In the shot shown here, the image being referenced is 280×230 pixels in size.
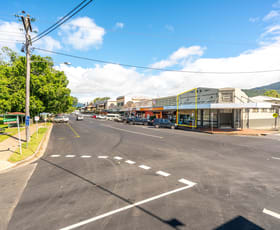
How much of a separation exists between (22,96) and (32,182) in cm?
2767

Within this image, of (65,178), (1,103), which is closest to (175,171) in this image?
(65,178)

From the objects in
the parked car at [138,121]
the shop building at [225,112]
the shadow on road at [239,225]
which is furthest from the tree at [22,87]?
the shadow on road at [239,225]

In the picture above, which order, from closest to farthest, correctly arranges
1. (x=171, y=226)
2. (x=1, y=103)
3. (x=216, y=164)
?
(x=171, y=226) → (x=216, y=164) → (x=1, y=103)

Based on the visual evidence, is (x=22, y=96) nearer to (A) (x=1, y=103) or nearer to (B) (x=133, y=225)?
(A) (x=1, y=103)

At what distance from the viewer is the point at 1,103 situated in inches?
1059

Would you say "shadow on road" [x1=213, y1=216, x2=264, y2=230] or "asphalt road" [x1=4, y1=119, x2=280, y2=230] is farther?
"asphalt road" [x1=4, y1=119, x2=280, y2=230]

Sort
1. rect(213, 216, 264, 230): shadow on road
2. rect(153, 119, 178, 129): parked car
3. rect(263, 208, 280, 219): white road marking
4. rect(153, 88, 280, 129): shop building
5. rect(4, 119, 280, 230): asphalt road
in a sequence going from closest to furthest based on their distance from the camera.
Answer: rect(213, 216, 264, 230): shadow on road → rect(4, 119, 280, 230): asphalt road → rect(263, 208, 280, 219): white road marking → rect(153, 88, 280, 129): shop building → rect(153, 119, 178, 129): parked car

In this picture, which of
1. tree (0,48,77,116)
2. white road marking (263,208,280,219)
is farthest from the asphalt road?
tree (0,48,77,116)

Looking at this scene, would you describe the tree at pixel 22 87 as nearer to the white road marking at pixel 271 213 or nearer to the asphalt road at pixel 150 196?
the asphalt road at pixel 150 196

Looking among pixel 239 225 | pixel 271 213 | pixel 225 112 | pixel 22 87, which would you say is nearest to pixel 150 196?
pixel 239 225

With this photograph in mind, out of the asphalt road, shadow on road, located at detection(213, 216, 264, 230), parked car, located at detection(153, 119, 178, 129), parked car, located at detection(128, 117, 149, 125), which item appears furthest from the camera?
parked car, located at detection(128, 117, 149, 125)

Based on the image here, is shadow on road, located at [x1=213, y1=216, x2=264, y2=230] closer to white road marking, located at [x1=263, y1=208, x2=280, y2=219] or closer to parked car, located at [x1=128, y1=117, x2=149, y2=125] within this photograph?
white road marking, located at [x1=263, y1=208, x2=280, y2=219]

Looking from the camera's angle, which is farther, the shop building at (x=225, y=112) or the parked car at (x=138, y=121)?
the parked car at (x=138, y=121)

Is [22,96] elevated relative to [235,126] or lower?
elevated
